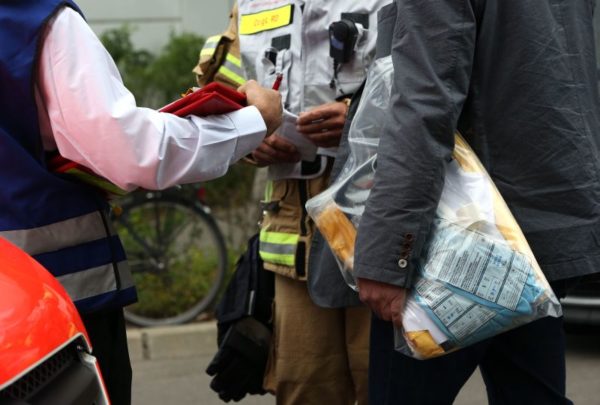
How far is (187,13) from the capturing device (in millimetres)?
8477

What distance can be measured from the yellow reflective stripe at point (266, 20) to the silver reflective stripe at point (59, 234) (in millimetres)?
1015

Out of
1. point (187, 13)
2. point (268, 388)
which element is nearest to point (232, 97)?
point (268, 388)

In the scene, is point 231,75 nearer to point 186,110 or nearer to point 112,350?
point 186,110

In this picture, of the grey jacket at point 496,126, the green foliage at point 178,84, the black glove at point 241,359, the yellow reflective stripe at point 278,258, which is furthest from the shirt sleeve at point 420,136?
the green foliage at point 178,84

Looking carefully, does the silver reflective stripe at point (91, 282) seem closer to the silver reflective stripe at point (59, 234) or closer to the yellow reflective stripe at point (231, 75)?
the silver reflective stripe at point (59, 234)

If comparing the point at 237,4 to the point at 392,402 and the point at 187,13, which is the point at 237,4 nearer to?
the point at 392,402

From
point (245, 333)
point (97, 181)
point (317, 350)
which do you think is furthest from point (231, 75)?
point (97, 181)

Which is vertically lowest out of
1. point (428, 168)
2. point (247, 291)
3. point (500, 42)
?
point (247, 291)

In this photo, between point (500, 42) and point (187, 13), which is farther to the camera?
point (187, 13)

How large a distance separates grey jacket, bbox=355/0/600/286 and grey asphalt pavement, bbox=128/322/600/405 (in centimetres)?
246

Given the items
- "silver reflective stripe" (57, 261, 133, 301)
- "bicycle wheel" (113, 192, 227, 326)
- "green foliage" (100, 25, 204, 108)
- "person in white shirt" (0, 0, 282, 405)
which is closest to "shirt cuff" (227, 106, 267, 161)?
"person in white shirt" (0, 0, 282, 405)

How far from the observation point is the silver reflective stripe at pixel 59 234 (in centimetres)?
213

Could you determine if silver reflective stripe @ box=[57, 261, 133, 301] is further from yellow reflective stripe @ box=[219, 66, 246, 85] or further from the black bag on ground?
yellow reflective stripe @ box=[219, 66, 246, 85]

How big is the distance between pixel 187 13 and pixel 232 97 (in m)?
6.37
